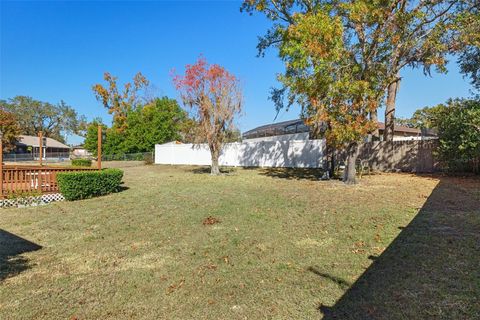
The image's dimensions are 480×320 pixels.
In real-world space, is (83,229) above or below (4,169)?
below

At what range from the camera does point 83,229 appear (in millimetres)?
6020

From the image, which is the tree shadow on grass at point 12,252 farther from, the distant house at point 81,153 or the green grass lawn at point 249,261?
the distant house at point 81,153

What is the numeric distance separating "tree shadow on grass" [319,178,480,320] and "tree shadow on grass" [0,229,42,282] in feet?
12.8

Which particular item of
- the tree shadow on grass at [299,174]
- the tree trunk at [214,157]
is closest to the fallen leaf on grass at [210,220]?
the tree shadow on grass at [299,174]

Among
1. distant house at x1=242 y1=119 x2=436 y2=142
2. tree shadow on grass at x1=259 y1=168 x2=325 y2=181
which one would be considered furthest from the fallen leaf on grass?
distant house at x1=242 y1=119 x2=436 y2=142

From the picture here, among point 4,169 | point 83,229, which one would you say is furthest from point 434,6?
point 4,169

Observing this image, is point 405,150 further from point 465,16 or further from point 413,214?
point 413,214

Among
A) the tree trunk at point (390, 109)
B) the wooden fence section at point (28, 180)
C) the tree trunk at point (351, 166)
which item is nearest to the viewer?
the wooden fence section at point (28, 180)

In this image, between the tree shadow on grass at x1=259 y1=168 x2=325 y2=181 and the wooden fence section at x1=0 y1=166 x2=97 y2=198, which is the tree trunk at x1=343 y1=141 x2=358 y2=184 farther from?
the wooden fence section at x1=0 y1=166 x2=97 y2=198

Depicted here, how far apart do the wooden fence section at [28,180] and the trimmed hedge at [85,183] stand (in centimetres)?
46

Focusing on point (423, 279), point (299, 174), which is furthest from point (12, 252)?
point (299, 174)

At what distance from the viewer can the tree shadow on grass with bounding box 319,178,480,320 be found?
8.87 ft

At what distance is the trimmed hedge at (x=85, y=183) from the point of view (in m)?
9.29

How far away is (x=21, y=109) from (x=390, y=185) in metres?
59.8
